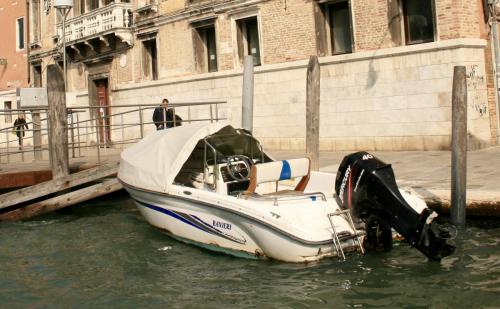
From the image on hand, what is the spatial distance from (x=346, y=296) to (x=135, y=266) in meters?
2.65

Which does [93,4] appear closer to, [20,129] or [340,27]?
[20,129]

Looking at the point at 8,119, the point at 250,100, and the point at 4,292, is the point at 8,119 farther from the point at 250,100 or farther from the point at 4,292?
the point at 4,292

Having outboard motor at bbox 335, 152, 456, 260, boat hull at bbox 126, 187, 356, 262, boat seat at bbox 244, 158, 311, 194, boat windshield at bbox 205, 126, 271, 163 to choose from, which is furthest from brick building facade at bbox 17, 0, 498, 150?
boat hull at bbox 126, 187, 356, 262

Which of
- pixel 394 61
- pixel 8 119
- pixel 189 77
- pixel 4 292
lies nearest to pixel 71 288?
pixel 4 292

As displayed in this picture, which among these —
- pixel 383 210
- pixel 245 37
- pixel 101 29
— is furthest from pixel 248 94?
pixel 101 29

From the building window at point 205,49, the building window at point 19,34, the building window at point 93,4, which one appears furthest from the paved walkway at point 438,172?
the building window at point 19,34

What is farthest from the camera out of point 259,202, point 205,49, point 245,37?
point 205,49

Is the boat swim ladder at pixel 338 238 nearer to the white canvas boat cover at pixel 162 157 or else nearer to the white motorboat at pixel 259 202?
the white motorboat at pixel 259 202

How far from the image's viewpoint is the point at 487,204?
24.7ft

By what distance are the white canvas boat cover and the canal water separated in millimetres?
867

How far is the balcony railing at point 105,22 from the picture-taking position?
1984cm

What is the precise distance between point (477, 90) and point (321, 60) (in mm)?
3805

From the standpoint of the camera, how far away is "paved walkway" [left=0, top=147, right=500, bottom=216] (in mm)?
7664

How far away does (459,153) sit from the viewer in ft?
24.6
